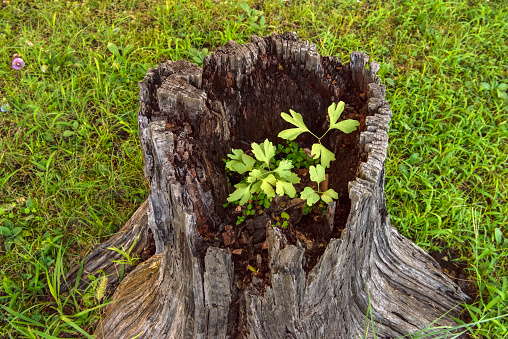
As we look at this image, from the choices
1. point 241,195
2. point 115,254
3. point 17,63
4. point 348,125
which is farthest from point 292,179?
point 17,63

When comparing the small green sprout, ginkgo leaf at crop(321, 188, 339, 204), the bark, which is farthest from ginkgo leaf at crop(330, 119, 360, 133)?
the bark

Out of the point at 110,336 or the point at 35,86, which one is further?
the point at 35,86

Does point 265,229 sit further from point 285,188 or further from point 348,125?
point 348,125

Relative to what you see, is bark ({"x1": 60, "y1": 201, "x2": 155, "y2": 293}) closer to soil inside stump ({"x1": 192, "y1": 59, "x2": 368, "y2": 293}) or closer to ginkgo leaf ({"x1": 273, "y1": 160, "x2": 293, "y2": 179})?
soil inside stump ({"x1": 192, "y1": 59, "x2": 368, "y2": 293})

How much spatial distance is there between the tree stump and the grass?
48 centimetres

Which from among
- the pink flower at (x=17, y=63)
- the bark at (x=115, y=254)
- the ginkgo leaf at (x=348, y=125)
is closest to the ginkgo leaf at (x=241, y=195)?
the ginkgo leaf at (x=348, y=125)

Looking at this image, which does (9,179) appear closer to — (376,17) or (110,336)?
(110,336)

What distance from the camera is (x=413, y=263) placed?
2.56 metres

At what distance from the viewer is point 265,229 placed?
2.02m

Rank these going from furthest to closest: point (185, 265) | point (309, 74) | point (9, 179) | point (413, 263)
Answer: point (9, 179) → point (413, 263) → point (309, 74) → point (185, 265)

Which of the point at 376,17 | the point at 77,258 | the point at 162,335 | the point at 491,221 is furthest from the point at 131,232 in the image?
the point at 376,17

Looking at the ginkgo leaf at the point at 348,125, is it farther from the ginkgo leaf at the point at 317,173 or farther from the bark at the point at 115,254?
the bark at the point at 115,254

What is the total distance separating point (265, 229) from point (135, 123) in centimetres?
193

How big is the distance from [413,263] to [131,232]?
197 centimetres
